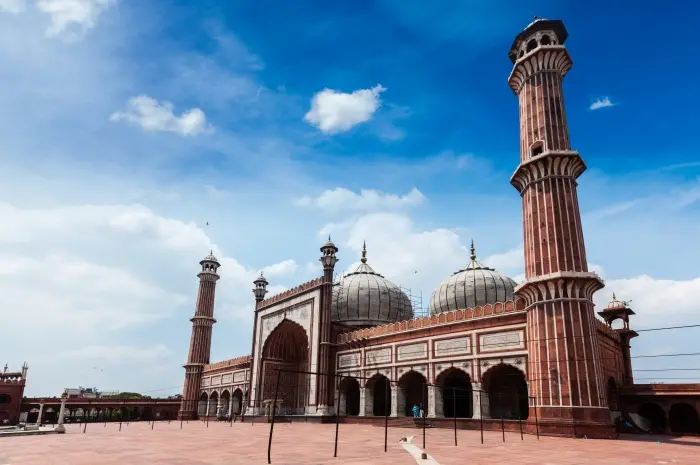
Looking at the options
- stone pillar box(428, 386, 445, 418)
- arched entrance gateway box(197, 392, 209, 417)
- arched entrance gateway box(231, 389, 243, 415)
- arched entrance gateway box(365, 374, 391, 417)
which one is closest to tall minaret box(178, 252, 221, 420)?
arched entrance gateway box(197, 392, 209, 417)

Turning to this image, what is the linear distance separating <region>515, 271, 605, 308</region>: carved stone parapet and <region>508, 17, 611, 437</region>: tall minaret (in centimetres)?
4

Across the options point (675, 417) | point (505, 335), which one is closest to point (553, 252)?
point (505, 335)

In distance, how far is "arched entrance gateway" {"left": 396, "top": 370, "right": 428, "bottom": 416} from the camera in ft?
92.5

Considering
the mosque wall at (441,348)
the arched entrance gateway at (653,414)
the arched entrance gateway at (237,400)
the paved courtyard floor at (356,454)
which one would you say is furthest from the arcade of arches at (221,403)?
the arched entrance gateway at (653,414)

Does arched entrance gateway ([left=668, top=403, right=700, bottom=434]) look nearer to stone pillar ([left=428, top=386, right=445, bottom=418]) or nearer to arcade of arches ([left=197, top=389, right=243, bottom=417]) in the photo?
stone pillar ([left=428, top=386, right=445, bottom=418])

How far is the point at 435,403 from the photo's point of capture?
1013 inches

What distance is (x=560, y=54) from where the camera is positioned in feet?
77.8

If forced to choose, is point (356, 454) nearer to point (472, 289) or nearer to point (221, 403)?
point (472, 289)

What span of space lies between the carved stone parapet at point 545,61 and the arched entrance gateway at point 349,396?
68.7 ft

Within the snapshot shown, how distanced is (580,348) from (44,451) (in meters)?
18.0

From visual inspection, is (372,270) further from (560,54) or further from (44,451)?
(44,451)

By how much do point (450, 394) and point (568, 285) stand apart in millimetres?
12209

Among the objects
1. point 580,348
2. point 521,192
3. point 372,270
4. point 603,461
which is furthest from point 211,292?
point 603,461

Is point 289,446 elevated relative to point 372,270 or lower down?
lower down
